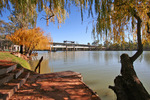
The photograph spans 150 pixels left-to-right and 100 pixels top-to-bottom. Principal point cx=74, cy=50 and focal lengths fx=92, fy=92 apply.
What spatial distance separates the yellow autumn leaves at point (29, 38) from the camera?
14023 mm

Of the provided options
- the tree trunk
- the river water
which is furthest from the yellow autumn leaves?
the tree trunk

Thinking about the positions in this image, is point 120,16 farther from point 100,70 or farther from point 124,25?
point 100,70

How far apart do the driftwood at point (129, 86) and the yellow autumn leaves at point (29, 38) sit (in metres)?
13.7

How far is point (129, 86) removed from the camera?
1.78 metres

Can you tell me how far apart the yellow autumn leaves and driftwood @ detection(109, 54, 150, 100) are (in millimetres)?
13723

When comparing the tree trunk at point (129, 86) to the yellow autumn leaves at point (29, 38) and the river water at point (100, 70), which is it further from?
the yellow autumn leaves at point (29, 38)

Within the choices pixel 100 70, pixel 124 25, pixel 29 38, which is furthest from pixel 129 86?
pixel 29 38

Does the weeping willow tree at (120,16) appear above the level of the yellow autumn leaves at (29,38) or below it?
below

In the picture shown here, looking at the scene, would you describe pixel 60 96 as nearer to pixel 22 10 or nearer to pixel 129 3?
pixel 22 10

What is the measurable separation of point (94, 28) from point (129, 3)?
0.82m

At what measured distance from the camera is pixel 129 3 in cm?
179

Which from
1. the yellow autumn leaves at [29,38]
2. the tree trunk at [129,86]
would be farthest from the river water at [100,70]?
the yellow autumn leaves at [29,38]

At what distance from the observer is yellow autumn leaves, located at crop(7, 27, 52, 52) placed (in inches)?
552

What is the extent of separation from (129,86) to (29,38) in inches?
602
